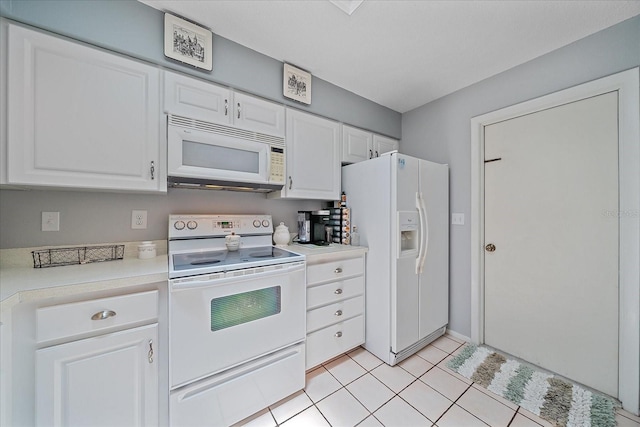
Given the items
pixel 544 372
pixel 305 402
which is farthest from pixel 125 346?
pixel 544 372

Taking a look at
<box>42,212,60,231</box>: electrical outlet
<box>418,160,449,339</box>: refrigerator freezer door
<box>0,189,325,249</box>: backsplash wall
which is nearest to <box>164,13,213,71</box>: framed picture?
<box>0,189,325,249</box>: backsplash wall

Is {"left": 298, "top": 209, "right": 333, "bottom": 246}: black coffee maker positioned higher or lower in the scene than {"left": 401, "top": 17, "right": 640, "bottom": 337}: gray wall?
lower

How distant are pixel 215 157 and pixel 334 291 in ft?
4.49

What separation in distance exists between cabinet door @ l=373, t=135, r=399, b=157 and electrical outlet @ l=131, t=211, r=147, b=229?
2259 mm

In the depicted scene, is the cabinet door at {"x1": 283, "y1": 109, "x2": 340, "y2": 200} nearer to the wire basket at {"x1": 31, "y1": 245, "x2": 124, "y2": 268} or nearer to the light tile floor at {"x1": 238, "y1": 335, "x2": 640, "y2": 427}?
the wire basket at {"x1": 31, "y1": 245, "x2": 124, "y2": 268}

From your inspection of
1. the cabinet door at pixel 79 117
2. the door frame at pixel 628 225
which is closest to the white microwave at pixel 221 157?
the cabinet door at pixel 79 117

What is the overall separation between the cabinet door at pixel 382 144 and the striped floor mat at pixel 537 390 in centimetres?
216

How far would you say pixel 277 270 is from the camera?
1.45 meters

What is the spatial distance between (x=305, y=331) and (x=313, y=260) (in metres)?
0.50

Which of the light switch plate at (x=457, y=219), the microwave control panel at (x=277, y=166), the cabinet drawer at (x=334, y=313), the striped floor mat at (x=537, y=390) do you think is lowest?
the striped floor mat at (x=537, y=390)

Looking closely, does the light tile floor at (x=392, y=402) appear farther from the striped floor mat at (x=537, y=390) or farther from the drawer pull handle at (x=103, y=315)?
the drawer pull handle at (x=103, y=315)

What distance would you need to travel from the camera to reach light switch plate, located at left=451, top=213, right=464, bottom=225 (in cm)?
229

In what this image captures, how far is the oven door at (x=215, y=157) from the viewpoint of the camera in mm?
1457

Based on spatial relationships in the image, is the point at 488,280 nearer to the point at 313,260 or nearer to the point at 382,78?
the point at 313,260
